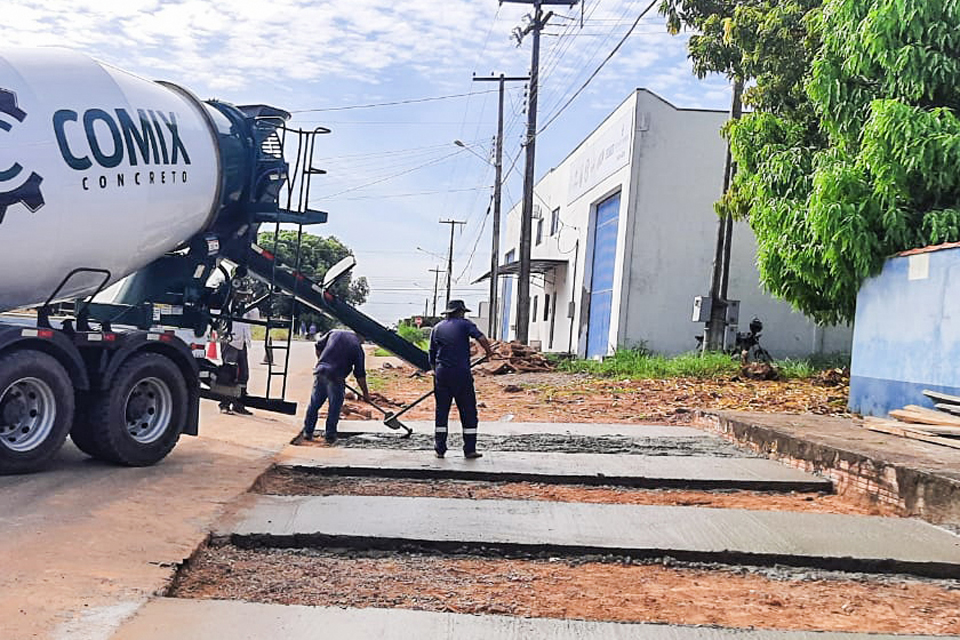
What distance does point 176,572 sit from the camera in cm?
536

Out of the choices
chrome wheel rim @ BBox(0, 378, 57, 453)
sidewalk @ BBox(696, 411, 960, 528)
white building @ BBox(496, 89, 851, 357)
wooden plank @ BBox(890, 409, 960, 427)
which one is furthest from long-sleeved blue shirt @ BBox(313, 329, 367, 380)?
white building @ BBox(496, 89, 851, 357)

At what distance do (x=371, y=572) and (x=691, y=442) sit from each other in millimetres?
6049

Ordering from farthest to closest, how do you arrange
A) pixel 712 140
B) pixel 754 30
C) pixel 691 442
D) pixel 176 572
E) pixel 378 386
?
pixel 712 140, pixel 378 386, pixel 754 30, pixel 691 442, pixel 176 572

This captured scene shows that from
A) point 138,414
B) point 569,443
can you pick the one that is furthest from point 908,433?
point 138,414

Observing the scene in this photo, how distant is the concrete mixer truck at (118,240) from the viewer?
746 centimetres

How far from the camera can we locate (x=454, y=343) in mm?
9539

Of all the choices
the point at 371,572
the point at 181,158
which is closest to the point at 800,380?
the point at 181,158

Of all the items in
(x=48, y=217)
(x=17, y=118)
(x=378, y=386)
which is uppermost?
(x=17, y=118)

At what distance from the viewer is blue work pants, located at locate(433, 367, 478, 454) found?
371 inches

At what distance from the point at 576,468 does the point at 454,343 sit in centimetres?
174

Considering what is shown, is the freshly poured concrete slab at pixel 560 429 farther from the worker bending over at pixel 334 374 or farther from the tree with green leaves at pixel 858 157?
the tree with green leaves at pixel 858 157

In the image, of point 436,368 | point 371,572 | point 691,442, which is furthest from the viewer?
point 691,442

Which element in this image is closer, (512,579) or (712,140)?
(512,579)

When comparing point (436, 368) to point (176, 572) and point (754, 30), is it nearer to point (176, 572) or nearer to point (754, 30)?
point (176, 572)
